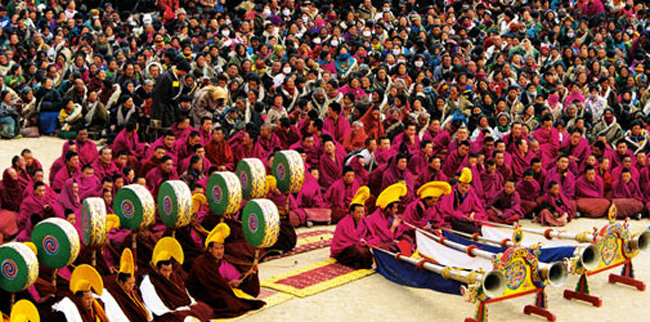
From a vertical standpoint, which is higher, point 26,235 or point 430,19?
point 430,19

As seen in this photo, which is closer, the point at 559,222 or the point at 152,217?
the point at 152,217

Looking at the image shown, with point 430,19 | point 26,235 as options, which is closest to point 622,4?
point 430,19

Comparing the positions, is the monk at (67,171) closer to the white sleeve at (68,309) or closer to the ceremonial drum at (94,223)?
the ceremonial drum at (94,223)

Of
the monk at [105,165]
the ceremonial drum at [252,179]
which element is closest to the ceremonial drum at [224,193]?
the ceremonial drum at [252,179]

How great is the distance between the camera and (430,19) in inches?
772

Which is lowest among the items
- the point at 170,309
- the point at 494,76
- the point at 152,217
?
the point at 170,309

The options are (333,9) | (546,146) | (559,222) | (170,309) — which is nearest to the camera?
(170,309)

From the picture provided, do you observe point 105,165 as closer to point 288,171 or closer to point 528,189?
point 288,171

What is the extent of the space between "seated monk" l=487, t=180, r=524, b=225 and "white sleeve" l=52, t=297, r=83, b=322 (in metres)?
6.30

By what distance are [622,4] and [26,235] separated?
1618 centimetres

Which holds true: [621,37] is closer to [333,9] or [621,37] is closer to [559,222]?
[333,9]

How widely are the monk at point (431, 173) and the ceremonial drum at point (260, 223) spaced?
4.25m

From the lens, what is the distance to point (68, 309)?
669 centimetres

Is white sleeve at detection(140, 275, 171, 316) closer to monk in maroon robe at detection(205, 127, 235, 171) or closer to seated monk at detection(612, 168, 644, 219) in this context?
monk in maroon robe at detection(205, 127, 235, 171)
